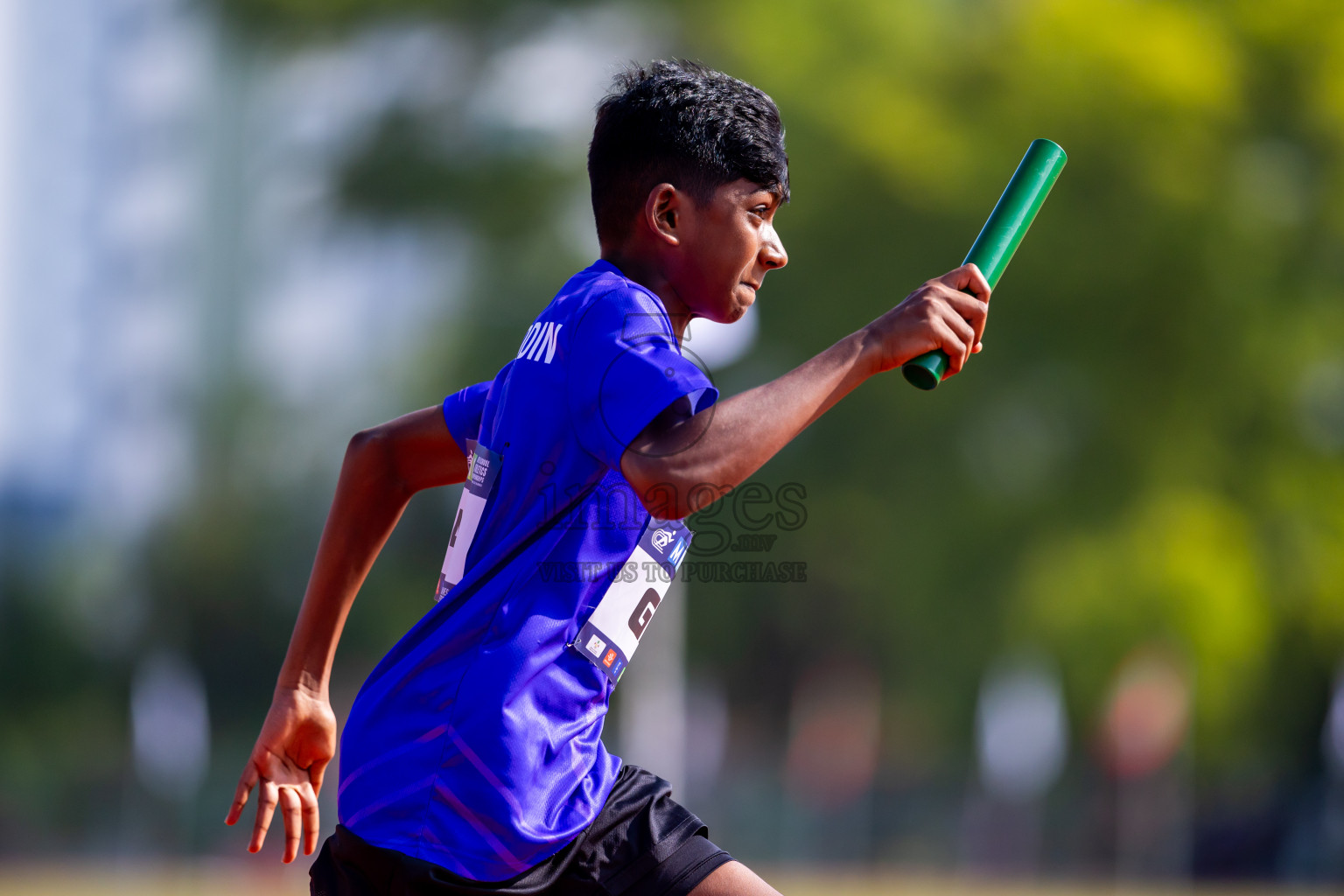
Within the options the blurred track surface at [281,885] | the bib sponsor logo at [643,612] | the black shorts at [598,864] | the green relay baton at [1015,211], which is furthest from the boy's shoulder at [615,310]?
the blurred track surface at [281,885]

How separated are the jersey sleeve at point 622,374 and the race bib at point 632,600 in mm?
205

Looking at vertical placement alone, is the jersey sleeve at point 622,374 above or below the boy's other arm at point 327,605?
above

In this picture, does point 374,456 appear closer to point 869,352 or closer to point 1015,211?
point 869,352

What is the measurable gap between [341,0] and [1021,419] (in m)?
14.9

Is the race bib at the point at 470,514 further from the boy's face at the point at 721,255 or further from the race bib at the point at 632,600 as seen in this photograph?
the boy's face at the point at 721,255

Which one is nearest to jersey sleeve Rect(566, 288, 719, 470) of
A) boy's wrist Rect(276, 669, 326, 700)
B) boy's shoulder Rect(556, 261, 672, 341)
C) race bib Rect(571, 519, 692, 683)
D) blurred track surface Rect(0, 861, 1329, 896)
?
boy's shoulder Rect(556, 261, 672, 341)

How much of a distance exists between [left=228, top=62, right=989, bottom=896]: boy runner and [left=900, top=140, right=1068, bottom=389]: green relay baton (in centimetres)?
15

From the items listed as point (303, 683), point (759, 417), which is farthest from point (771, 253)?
point (303, 683)

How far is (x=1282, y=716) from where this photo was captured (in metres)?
24.6

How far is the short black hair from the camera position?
281cm

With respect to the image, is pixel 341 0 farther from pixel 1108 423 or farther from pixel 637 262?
pixel 637 262

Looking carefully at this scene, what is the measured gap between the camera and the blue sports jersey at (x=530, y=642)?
→ 2410mm

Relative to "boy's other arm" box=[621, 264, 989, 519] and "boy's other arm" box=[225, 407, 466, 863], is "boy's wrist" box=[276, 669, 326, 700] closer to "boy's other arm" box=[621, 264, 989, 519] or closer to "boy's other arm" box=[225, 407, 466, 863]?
"boy's other arm" box=[225, 407, 466, 863]

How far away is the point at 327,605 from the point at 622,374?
1078 mm
